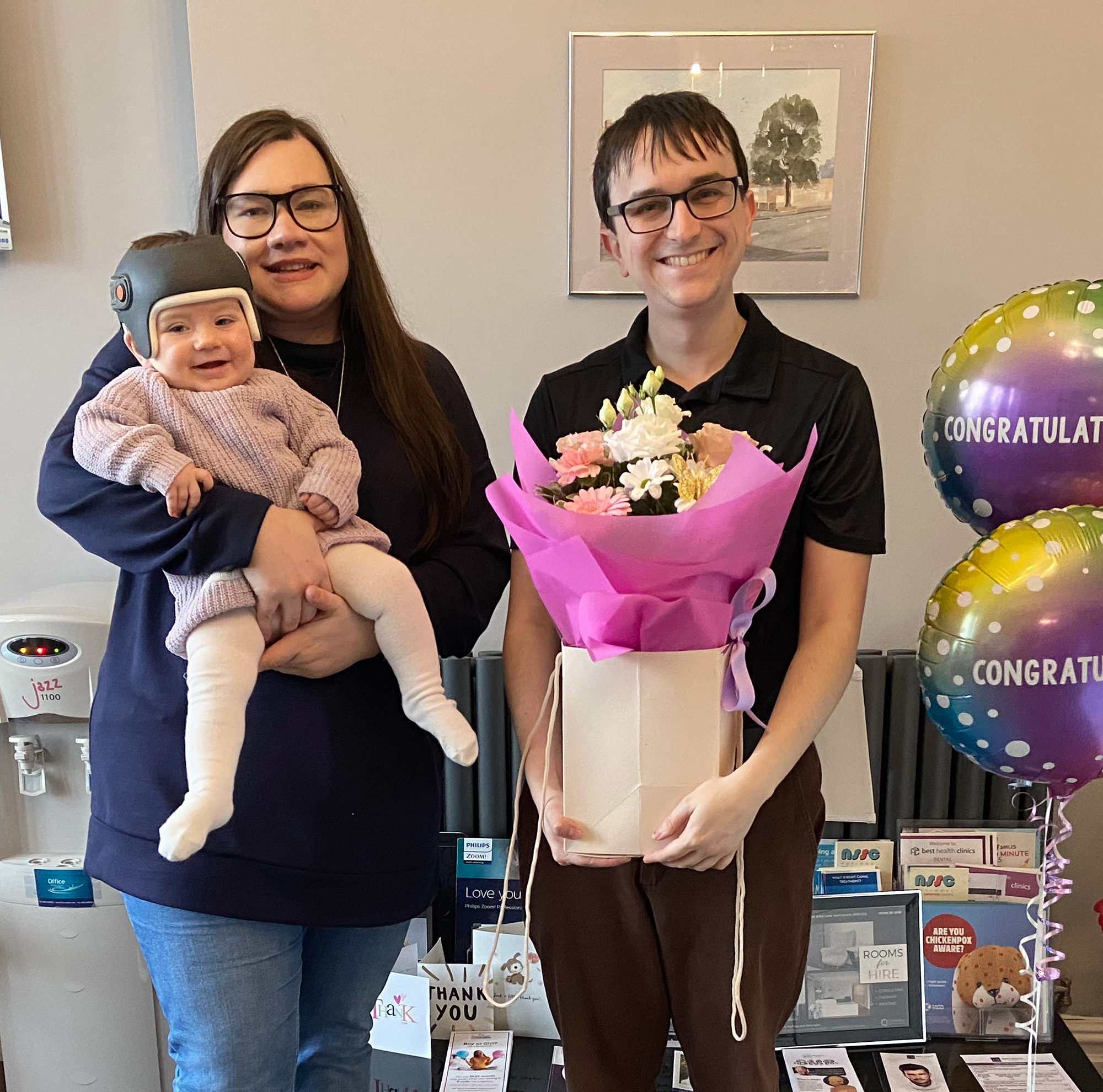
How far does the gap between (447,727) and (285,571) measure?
9.8 inches

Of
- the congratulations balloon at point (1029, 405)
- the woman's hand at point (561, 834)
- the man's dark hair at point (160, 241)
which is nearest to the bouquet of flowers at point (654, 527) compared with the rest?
the woman's hand at point (561, 834)

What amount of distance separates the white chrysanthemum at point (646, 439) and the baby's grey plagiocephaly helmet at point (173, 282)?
1.41 feet

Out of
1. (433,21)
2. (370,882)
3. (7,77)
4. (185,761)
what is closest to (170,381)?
(185,761)

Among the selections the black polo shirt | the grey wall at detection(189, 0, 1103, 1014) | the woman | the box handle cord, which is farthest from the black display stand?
the black polo shirt

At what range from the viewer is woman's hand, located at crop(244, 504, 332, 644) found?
3.36 feet

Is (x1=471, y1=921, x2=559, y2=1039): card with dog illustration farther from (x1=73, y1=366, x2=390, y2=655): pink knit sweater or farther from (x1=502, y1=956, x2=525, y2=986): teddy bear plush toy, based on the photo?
(x1=73, y1=366, x2=390, y2=655): pink knit sweater

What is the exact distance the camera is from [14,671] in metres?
1.84

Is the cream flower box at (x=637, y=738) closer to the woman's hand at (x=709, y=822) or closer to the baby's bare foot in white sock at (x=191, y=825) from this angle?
the woman's hand at (x=709, y=822)

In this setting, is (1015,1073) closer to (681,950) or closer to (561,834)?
(681,950)

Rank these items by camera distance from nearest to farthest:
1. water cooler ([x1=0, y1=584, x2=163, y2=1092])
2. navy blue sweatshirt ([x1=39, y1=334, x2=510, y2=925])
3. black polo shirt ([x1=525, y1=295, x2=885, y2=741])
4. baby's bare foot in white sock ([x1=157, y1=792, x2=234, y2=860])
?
baby's bare foot in white sock ([x1=157, y1=792, x2=234, y2=860])
navy blue sweatshirt ([x1=39, y1=334, x2=510, y2=925])
black polo shirt ([x1=525, y1=295, x2=885, y2=741])
water cooler ([x1=0, y1=584, x2=163, y2=1092])

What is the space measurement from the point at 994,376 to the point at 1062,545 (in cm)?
22

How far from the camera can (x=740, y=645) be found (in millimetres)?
1056

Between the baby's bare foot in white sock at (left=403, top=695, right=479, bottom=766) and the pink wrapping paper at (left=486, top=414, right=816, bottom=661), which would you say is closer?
the pink wrapping paper at (left=486, top=414, right=816, bottom=661)

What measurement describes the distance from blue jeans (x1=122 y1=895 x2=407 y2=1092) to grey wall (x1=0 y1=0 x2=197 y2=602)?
1.33 meters
